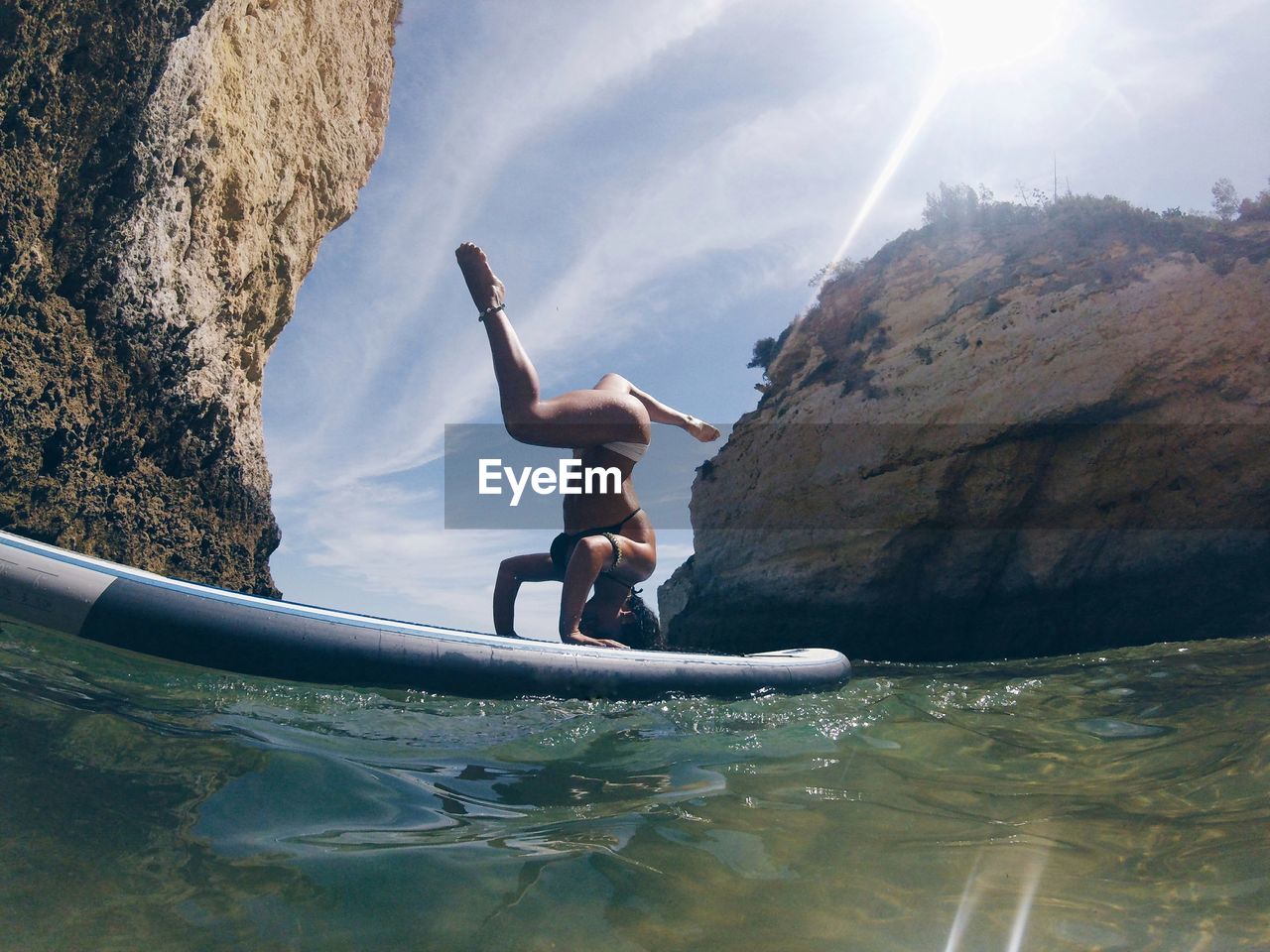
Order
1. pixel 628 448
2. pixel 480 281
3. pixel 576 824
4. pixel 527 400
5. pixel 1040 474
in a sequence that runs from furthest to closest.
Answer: pixel 1040 474, pixel 628 448, pixel 480 281, pixel 527 400, pixel 576 824

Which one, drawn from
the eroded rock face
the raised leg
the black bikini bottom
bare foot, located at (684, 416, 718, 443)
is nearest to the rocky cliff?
the raised leg

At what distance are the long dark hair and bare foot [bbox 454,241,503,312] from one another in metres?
1.77

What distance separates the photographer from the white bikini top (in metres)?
3.66

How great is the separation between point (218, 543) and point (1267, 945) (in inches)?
226

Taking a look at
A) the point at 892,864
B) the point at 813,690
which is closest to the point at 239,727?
the point at 892,864

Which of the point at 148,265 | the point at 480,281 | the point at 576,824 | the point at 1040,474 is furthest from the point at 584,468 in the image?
the point at 1040,474

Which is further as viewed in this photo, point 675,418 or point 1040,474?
point 1040,474

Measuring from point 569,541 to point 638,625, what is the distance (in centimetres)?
83

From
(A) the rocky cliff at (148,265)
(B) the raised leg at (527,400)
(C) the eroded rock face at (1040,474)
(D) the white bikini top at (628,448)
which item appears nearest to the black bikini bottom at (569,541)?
(D) the white bikini top at (628,448)

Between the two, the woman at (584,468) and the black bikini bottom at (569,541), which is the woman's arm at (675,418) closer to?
the woman at (584,468)

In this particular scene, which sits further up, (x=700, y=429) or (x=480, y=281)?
(x=480, y=281)

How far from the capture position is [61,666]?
92.6 inches

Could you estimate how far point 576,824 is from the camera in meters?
1.59

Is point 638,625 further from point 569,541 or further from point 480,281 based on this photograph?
point 480,281
